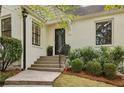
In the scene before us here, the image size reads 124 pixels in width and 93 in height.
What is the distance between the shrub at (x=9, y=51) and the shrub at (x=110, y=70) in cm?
221

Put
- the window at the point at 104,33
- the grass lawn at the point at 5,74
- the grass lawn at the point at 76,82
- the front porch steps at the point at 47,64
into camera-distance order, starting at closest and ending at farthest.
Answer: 1. the grass lawn at the point at 76,82
2. the grass lawn at the point at 5,74
3. the window at the point at 104,33
4. the front porch steps at the point at 47,64

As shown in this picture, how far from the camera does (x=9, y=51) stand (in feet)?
18.0

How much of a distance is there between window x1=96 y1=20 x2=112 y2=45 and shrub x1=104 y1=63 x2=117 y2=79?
0.52 meters

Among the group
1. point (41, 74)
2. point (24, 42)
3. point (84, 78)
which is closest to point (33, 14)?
point (24, 42)

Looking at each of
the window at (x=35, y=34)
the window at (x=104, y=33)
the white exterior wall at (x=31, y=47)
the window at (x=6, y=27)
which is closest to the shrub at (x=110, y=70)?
the window at (x=104, y=33)

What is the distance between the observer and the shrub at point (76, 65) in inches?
195

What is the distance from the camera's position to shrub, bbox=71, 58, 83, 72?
496 cm

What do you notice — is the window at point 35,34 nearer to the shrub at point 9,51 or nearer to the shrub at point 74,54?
the shrub at point 9,51

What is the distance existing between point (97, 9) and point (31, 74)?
2.05 meters

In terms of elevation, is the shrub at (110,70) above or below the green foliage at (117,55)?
below

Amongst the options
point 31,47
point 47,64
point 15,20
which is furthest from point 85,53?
point 15,20

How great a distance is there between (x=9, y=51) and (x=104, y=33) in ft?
7.73
